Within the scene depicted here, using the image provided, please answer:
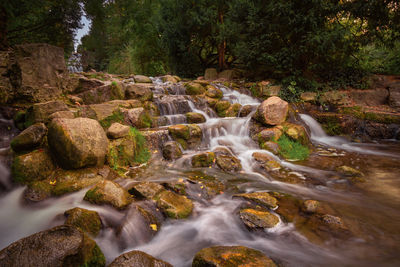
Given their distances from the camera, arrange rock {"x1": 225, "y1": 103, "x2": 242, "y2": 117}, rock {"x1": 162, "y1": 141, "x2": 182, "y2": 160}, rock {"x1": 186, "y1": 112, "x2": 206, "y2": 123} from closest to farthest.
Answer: rock {"x1": 162, "y1": 141, "x2": 182, "y2": 160} < rock {"x1": 186, "y1": 112, "x2": 206, "y2": 123} < rock {"x1": 225, "y1": 103, "x2": 242, "y2": 117}

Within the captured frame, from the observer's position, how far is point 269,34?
983 cm

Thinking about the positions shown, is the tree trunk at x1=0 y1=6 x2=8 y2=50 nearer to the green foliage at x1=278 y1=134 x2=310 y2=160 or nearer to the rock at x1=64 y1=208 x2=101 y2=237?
the rock at x1=64 y1=208 x2=101 y2=237

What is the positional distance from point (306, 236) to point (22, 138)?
17.7ft

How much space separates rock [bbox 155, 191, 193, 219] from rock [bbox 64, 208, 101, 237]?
0.96 metres

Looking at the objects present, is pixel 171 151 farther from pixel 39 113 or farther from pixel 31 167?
pixel 39 113

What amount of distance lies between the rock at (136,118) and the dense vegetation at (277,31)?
3.83 m

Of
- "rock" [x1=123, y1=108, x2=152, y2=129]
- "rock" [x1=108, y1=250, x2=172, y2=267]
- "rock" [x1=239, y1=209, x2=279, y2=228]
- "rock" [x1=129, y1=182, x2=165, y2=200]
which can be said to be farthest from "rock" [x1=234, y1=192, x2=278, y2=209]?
"rock" [x1=123, y1=108, x2=152, y2=129]

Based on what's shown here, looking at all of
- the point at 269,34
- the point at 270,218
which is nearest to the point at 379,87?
the point at 269,34

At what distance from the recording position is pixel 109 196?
3.16 metres

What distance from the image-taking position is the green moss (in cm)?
538

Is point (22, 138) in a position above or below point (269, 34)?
below

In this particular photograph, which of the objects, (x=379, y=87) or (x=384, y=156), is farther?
(x=379, y=87)

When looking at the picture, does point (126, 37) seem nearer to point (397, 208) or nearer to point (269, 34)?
point (269, 34)

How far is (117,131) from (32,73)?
2794 mm
